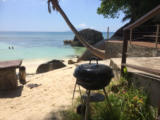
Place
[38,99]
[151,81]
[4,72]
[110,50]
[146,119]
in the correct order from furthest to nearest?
[110,50], [4,72], [38,99], [151,81], [146,119]

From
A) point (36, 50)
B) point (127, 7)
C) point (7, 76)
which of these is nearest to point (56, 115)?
point (7, 76)

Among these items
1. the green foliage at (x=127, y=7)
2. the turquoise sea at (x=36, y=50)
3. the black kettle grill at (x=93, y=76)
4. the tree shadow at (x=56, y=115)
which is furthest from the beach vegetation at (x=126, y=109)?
the turquoise sea at (x=36, y=50)

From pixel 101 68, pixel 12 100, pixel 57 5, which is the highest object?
pixel 57 5

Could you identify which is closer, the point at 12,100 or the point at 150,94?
the point at 150,94

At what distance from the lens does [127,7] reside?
41.9 ft

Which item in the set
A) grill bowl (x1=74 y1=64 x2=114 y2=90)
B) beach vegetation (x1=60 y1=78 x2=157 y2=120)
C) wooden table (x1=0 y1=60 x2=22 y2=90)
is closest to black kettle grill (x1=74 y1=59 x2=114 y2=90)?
grill bowl (x1=74 y1=64 x2=114 y2=90)

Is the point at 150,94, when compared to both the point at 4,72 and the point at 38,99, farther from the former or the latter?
the point at 4,72

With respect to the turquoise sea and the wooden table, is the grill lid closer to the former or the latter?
the wooden table

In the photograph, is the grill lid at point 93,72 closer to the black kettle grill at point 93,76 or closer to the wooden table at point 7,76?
the black kettle grill at point 93,76

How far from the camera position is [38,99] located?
10.4 ft

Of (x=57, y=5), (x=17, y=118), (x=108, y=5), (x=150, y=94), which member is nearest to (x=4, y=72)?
(x=17, y=118)

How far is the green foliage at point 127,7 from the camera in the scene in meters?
10.2

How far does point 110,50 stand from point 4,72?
6679mm

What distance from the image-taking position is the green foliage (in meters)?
10.2
